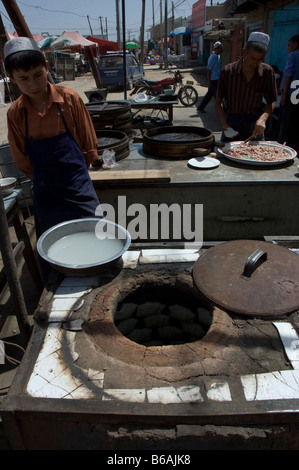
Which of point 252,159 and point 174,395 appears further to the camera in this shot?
point 252,159

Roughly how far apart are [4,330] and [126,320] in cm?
186

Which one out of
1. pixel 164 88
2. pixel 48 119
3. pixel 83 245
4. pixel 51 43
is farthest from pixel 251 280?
pixel 51 43

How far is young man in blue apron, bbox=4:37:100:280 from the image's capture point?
2368 mm

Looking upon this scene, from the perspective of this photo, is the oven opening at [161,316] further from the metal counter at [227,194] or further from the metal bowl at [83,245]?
the metal counter at [227,194]

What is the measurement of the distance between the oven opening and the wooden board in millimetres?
1703

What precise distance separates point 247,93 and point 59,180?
9.08 feet

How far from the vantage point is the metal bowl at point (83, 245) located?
2.04 m

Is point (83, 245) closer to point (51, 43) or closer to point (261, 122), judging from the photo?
point (261, 122)

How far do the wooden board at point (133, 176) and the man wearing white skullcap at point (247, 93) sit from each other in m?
1.32

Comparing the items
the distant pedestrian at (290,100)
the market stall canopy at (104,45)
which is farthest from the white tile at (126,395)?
the market stall canopy at (104,45)

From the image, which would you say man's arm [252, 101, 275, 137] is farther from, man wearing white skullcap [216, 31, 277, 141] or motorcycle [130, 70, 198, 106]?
motorcycle [130, 70, 198, 106]

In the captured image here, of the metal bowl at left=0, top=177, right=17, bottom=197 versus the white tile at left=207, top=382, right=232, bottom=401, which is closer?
the white tile at left=207, top=382, right=232, bottom=401

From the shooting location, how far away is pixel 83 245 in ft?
7.43

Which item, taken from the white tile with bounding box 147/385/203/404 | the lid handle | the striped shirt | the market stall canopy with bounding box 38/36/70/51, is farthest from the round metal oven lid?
the market stall canopy with bounding box 38/36/70/51
